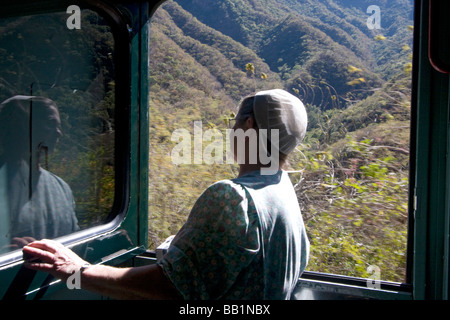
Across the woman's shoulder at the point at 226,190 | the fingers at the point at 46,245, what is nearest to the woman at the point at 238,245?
the woman's shoulder at the point at 226,190

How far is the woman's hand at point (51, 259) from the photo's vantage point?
156 centimetres

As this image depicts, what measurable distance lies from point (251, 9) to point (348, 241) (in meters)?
1.82

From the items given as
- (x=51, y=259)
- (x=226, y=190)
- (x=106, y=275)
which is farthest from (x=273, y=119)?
(x=51, y=259)

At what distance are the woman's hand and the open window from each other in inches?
2.8

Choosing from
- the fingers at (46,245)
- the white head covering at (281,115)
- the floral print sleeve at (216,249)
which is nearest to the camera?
the floral print sleeve at (216,249)

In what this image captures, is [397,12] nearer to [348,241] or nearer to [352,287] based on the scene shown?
[348,241]

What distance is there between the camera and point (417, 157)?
6.00 ft

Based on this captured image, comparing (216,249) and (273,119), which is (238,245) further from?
(273,119)

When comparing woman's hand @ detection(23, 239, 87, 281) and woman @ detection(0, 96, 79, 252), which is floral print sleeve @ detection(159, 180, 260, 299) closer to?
woman's hand @ detection(23, 239, 87, 281)

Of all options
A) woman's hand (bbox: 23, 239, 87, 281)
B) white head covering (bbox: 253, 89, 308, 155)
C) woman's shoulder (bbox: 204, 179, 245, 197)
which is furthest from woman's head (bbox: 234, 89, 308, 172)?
woman's hand (bbox: 23, 239, 87, 281)

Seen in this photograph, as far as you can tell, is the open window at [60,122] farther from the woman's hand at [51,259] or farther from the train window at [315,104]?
the train window at [315,104]

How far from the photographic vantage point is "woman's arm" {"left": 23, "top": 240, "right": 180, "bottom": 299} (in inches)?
54.4

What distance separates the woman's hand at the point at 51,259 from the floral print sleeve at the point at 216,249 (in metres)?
0.46
